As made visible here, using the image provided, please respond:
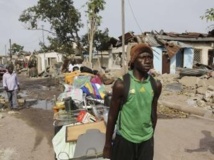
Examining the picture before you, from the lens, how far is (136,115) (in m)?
2.91

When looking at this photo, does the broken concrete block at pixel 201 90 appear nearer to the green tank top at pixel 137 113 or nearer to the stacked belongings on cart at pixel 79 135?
the stacked belongings on cart at pixel 79 135

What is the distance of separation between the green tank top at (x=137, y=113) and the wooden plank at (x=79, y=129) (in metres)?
1.71

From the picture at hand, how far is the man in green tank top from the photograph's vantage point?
2885 millimetres

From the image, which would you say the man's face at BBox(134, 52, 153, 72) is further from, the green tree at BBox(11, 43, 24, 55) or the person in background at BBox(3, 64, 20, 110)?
the green tree at BBox(11, 43, 24, 55)

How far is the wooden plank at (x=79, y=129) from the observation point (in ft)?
15.1

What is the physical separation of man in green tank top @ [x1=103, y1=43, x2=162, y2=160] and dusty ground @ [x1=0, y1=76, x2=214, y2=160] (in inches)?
117

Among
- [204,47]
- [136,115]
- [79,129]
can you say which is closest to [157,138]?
[79,129]

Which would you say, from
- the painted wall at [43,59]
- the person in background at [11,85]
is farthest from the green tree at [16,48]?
the person in background at [11,85]

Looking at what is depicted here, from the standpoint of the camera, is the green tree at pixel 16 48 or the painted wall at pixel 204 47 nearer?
the painted wall at pixel 204 47

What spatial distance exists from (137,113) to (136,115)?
0.07 ft

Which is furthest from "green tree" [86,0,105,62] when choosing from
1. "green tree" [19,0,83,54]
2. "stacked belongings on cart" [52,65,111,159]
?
"stacked belongings on cart" [52,65,111,159]

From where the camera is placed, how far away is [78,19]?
105ft

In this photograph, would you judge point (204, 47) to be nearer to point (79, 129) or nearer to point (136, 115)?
point (79, 129)

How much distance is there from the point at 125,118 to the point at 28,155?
3.77 meters
